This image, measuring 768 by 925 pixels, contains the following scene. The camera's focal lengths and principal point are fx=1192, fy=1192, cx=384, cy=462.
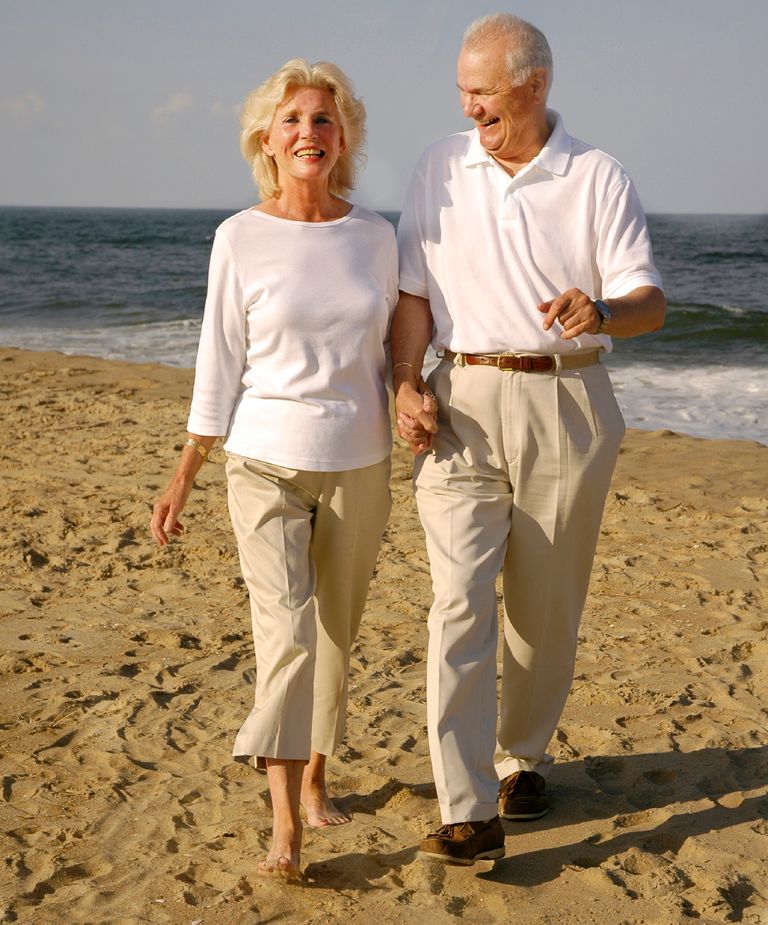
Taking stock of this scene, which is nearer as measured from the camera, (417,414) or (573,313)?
(573,313)

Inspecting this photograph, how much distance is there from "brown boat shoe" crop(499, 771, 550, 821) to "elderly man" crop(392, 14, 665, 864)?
37 centimetres

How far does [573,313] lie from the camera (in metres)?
2.93

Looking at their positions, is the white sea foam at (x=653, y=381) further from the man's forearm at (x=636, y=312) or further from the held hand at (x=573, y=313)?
the held hand at (x=573, y=313)

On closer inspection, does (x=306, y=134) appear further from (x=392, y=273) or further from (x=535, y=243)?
(x=535, y=243)

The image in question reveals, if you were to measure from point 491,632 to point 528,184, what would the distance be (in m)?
1.21

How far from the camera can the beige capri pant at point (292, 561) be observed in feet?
10.1

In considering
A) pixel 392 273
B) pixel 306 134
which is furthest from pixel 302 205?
Answer: pixel 392 273

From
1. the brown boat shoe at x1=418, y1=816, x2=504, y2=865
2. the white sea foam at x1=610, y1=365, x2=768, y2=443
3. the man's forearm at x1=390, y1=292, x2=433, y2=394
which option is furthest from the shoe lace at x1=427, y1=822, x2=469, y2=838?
the white sea foam at x1=610, y1=365, x2=768, y2=443

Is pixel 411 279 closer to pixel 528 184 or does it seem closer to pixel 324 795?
pixel 528 184

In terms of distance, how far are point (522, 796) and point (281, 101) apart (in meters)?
2.09

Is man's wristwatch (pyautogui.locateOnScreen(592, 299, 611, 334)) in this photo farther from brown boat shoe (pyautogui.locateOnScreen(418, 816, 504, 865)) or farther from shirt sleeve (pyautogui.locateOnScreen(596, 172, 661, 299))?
brown boat shoe (pyautogui.locateOnScreen(418, 816, 504, 865))

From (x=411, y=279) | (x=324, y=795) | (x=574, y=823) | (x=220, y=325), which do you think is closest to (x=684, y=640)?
(x=574, y=823)

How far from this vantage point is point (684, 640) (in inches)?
201

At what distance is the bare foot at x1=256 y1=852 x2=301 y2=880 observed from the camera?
312cm
